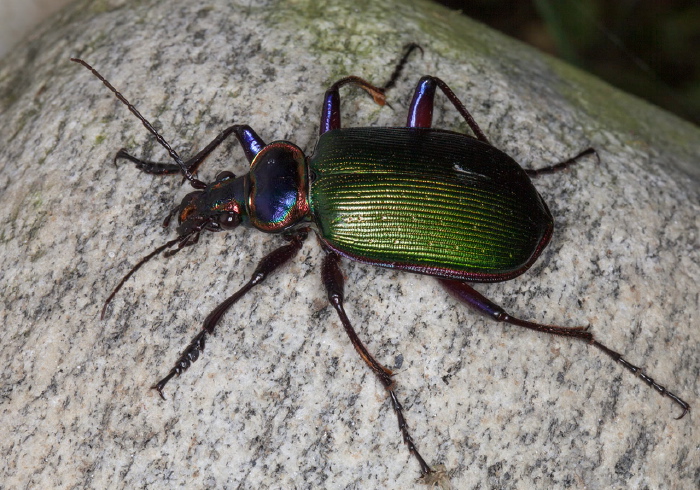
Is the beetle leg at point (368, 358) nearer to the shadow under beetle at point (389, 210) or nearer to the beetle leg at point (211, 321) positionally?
the shadow under beetle at point (389, 210)

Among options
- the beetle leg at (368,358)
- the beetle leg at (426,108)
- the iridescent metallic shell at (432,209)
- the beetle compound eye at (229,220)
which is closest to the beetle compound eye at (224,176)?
the beetle compound eye at (229,220)

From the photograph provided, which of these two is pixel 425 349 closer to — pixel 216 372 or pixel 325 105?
pixel 216 372

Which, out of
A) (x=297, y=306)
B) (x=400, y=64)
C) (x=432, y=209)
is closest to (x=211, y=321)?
(x=297, y=306)

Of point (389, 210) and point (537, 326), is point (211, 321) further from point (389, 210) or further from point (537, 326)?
point (537, 326)

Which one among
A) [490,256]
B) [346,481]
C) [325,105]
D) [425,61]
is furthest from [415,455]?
[425,61]

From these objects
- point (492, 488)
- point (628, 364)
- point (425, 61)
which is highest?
point (425, 61)

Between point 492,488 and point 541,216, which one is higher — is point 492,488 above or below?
below

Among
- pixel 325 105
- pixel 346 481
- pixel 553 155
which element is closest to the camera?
pixel 346 481

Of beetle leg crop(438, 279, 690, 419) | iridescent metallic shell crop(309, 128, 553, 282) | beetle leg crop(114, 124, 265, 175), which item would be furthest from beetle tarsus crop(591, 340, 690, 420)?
beetle leg crop(114, 124, 265, 175)
